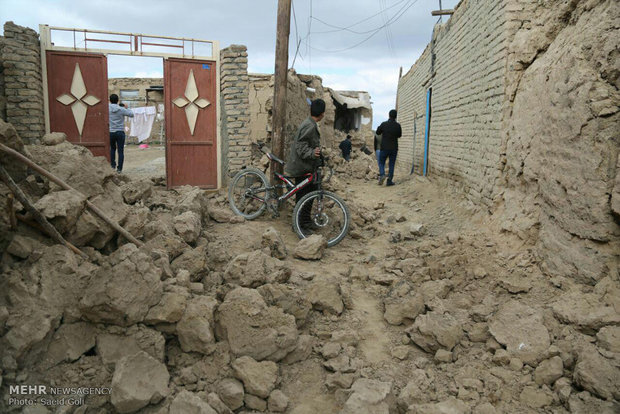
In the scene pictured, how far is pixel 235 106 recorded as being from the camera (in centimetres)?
679

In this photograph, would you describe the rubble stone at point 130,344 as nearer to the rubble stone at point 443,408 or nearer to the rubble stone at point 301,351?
the rubble stone at point 301,351

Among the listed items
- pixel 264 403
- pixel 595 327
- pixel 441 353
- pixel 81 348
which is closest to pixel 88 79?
pixel 81 348

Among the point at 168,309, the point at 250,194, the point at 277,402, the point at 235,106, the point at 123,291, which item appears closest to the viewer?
the point at 277,402

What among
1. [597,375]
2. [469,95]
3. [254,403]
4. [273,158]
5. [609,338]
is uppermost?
[469,95]

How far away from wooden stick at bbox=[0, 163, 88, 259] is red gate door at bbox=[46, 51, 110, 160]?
446cm

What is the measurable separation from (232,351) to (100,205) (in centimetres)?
171

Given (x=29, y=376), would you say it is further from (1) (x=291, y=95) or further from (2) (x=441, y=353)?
(1) (x=291, y=95)

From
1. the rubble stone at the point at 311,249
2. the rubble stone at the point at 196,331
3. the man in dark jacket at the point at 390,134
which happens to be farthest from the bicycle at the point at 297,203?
the man in dark jacket at the point at 390,134

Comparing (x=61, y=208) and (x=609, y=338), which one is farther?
(x=61, y=208)

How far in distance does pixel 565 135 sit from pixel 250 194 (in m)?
3.69

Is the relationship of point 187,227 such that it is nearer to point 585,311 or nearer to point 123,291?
point 123,291

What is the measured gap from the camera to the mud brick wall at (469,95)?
187 inches

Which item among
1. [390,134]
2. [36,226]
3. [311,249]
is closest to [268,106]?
[390,134]

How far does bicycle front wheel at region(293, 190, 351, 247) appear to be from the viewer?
4961 mm
